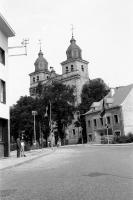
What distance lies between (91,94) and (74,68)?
45.4 ft

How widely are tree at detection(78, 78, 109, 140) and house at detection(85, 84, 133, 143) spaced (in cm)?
541

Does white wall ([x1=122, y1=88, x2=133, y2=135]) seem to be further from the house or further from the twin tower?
the twin tower

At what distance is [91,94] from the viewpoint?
264 feet

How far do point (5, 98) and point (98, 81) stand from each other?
189ft

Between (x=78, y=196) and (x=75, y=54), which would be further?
(x=75, y=54)

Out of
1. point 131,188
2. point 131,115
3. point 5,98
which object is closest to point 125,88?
point 131,115

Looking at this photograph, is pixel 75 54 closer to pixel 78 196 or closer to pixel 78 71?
pixel 78 71

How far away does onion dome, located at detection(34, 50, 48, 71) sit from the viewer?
104 m

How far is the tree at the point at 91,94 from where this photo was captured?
77562mm

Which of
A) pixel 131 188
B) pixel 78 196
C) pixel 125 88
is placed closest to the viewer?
pixel 78 196

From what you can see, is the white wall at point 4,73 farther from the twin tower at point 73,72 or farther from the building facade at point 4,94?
the twin tower at point 73,72

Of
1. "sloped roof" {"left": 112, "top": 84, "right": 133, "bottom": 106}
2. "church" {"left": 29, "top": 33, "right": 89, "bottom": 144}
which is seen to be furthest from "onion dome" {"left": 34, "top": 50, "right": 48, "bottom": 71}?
"sloped roof" {"left": 112, "top": 84, "right": 133, "bottom": 106}

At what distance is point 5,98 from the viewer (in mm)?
25781

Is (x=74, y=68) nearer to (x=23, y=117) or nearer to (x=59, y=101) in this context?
(x=59, y=101)
